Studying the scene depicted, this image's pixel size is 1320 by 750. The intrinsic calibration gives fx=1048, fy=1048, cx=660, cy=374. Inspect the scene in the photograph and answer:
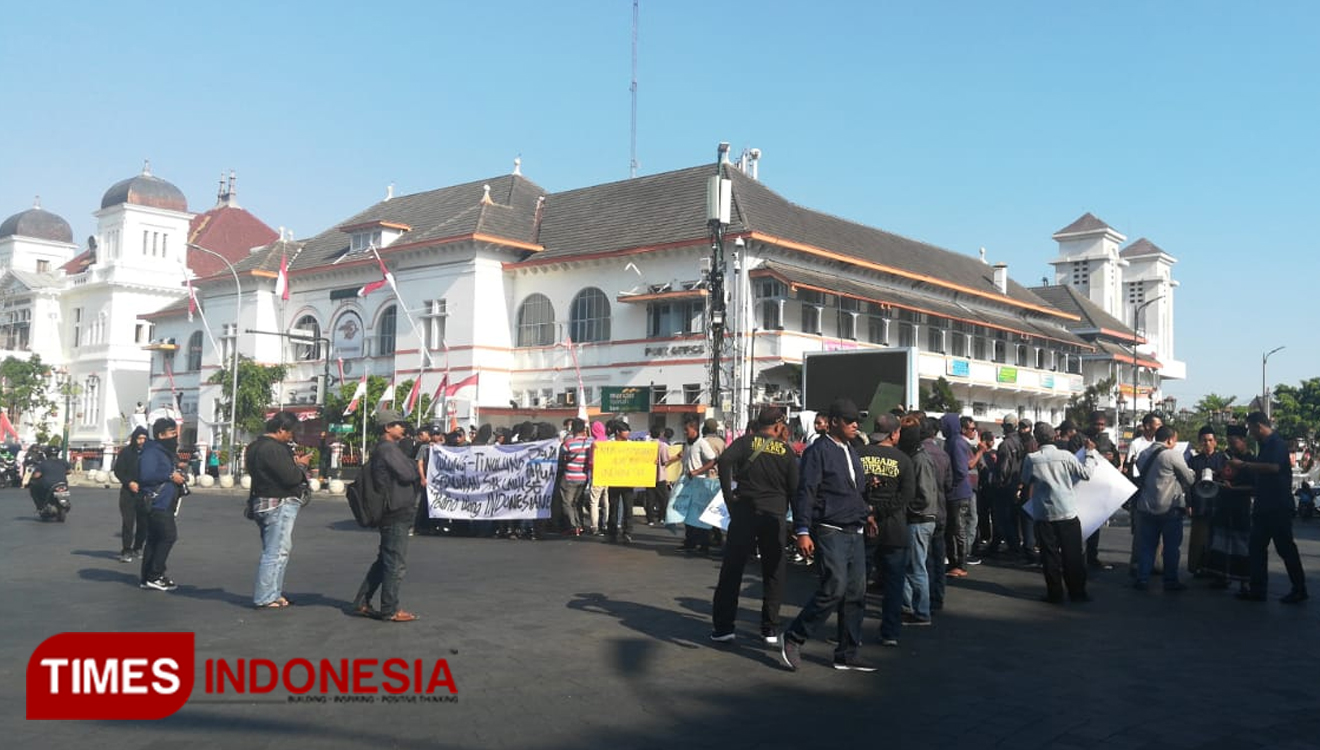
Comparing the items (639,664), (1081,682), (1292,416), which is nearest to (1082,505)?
(1081,682)

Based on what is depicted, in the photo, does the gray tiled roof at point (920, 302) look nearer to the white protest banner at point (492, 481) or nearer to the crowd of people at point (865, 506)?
the white protest banner at point (492, 481)

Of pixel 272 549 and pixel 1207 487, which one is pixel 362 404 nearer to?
pixel 272 549

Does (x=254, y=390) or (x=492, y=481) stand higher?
(x=254, y=390)

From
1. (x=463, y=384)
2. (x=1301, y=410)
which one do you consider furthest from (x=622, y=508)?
(x=1301, y=410)

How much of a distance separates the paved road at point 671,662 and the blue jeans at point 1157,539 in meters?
0.32

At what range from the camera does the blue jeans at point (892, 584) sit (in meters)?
8.47

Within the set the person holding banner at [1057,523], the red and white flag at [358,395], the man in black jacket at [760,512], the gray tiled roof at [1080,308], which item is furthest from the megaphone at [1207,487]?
the gray tiled roof at [1080,308]

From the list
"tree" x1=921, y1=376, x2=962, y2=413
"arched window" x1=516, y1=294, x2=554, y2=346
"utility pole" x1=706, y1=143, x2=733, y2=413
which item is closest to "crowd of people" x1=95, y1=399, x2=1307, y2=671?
"utility pole" x1=706, y1=143, x2=733, y2=413

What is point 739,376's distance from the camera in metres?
37.5

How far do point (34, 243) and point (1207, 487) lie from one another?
9383 centimetres

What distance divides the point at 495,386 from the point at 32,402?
4192cm

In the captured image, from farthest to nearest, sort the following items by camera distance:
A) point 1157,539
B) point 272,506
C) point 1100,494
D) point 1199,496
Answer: point 1199,496 → point 1157,539 → point 1100,494 → point 272,506

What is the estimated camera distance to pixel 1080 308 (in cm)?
6644

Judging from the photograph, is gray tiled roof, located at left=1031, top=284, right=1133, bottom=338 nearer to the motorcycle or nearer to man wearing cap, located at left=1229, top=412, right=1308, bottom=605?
man wearing cap, located at left=1229, top=412, right=1308, bottom=605
